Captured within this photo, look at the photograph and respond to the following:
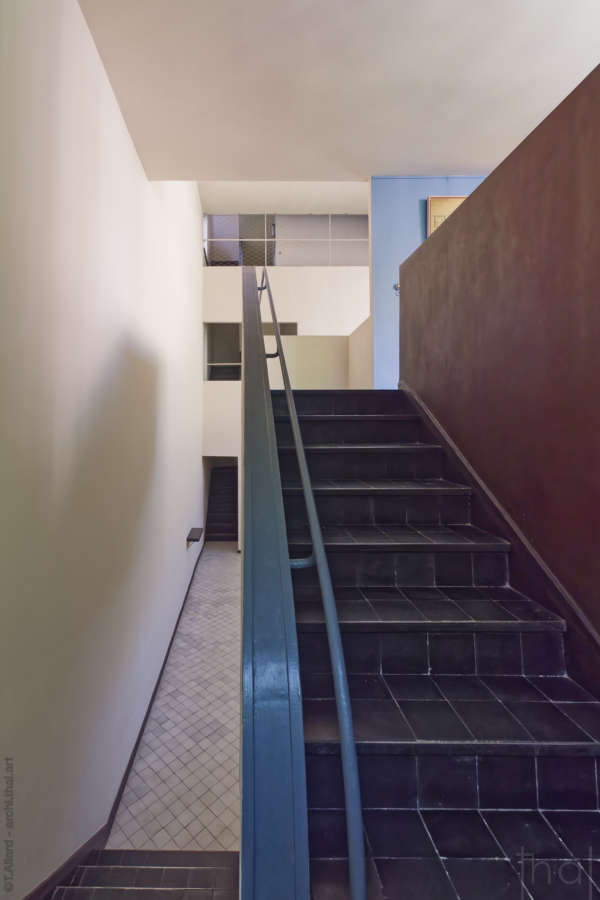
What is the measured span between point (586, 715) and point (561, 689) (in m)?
0.10

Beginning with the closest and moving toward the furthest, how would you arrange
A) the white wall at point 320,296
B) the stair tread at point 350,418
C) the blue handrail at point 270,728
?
the blue handrail at point 270,728 → the stair tread at point 350,418 → the white wall at point 320,296

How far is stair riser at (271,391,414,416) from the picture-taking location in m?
2.57

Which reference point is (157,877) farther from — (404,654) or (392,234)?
(392,234)

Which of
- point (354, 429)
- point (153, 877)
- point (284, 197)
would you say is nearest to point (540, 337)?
point (354, 429)

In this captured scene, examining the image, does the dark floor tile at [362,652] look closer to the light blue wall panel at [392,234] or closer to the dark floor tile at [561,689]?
the dark floor tile at [561,689]

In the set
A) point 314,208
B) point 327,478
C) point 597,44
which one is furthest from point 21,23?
point 314,208

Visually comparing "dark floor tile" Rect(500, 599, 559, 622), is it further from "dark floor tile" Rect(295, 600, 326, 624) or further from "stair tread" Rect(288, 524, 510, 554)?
"dark floor tile" Rect(295, 600, 326, 624)

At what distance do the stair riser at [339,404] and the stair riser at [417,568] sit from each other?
119 centimetres

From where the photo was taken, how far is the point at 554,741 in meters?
1.01

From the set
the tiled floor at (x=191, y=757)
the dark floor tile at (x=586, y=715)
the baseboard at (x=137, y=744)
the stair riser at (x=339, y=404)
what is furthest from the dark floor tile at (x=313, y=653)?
the baseboard at (x=137, y=744)

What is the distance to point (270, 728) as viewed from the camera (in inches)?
29.8

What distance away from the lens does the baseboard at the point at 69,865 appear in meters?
1.56

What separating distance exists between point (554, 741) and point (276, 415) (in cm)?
190

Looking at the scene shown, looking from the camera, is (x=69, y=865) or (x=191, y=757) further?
(x=191, y=757)
